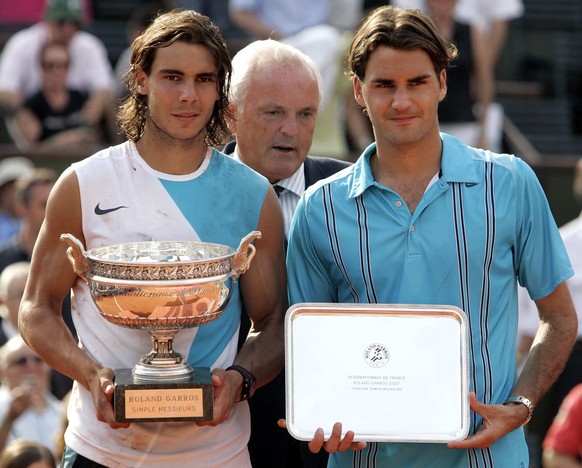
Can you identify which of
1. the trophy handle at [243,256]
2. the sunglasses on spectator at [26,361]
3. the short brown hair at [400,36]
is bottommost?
the sunglasses on spectator at [26,361]

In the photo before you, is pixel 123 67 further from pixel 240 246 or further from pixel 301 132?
pixel 240 246

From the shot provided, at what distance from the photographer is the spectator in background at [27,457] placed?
16.3ft

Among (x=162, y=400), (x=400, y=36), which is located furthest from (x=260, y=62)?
(x=162, y=400)

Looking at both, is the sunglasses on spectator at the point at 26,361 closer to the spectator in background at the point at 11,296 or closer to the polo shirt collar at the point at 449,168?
the spectator in background at the point at 11,296

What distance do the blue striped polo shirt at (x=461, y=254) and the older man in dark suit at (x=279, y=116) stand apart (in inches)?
26.2

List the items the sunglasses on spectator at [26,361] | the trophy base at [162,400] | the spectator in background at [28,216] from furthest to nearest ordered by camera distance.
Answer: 1. the spectator in background at [28,216]
2. the sunglasses on spectator at [26,361]
3. the trophy base at [162,400]

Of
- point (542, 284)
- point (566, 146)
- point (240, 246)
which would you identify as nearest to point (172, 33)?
point (240, 246)

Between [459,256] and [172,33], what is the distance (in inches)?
36.7

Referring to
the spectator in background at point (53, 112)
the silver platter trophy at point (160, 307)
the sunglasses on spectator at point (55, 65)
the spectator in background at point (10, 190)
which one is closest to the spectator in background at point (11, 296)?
the spectator in background at point (10, 190)

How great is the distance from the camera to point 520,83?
34.2 ft

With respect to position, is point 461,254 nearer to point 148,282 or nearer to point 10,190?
point 148,282

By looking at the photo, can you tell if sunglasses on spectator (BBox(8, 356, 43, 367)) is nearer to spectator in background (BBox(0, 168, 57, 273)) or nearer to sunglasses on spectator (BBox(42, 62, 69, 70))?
spectator in background (BBox(0, 168, 57, 273))

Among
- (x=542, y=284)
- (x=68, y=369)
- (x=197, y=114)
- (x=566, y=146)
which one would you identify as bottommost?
(x=566, y=146)

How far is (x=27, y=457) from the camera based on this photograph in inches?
196
